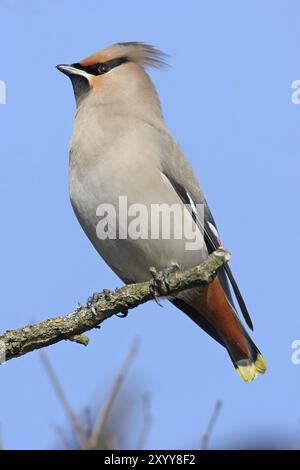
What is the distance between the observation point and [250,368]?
20.7ft

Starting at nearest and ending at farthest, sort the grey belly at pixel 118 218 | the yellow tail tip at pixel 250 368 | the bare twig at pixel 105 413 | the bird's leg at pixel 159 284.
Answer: the bare twig at pixel 105 413 < the bird's leg at pixel 159 284 < the grey belly at pixel 118 218 < the yellow tail tip at pixel 250 368

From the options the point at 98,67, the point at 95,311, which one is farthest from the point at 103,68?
the point at 95,311

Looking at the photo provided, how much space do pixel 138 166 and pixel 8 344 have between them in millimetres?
1699

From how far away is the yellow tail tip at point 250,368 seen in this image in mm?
6285

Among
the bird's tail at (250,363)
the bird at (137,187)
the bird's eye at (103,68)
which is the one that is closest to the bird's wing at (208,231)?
the bird at (137,187)

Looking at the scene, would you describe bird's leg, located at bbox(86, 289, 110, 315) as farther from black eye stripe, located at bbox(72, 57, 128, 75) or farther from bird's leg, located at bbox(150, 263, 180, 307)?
black eye stripe, located at bbox(72, 57, 128, 75)

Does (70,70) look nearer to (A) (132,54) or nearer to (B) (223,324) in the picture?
(A) (132,54)

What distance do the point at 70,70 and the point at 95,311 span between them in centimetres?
247

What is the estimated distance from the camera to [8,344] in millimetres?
4438

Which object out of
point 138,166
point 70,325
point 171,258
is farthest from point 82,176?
point 70,325

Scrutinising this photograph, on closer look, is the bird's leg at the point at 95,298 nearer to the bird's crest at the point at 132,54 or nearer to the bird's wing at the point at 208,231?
the bird's wing at the point at 208,231

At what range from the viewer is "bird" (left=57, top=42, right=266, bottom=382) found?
5605 millimetres
